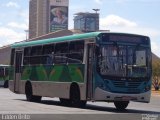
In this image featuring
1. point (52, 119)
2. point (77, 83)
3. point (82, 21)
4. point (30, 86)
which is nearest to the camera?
point (52, 119)

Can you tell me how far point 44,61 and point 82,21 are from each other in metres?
156

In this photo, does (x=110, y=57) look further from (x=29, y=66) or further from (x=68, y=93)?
(x=29, y=66)

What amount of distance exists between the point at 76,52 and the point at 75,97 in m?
1.98

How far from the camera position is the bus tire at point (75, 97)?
76.5 feet

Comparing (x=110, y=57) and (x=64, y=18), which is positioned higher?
(x=64, y=18)

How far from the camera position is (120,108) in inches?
941

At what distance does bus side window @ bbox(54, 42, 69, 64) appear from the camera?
24.9m

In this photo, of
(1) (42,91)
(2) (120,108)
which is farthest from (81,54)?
(1) (42,91)

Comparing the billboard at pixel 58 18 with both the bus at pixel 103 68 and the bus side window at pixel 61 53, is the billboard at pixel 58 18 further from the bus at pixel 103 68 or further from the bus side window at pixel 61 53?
the bus at pixel 103 68

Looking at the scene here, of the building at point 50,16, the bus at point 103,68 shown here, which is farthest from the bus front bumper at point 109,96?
the building at point 50,16

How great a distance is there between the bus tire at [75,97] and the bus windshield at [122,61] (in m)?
2.02

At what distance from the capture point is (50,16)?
18862cm

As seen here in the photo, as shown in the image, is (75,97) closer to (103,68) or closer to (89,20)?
(103,68)

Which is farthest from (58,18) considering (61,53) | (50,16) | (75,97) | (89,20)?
(75,97)
